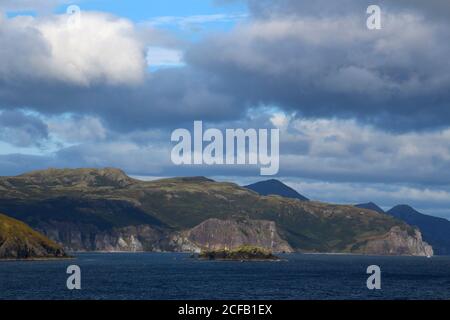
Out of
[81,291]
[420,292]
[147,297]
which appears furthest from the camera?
[420,292]

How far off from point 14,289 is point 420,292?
110 metres
